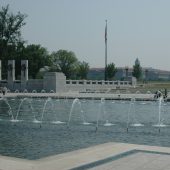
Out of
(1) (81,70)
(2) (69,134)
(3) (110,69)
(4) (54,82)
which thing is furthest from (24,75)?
(1) (81,70)

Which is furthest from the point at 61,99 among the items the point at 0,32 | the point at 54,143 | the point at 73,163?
the point at 0,32

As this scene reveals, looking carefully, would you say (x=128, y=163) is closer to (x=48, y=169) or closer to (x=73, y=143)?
(x=48, y=169)

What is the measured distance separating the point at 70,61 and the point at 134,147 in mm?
106861

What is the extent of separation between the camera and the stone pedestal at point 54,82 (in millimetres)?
57787

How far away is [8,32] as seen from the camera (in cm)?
7881

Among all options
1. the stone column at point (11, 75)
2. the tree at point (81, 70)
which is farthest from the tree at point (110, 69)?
the stone column at point (11, 75)

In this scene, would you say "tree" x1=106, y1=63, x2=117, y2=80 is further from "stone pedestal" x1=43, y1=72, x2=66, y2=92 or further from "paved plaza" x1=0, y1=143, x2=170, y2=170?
"paved plaza" x1=0, y1=143, x2=170, y2=170

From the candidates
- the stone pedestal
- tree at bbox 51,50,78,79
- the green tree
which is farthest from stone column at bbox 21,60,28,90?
tree at bbox 51,50,78,79

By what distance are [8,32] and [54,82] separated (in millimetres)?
24573

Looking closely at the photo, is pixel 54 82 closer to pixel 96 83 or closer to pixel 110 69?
pixel 96 83

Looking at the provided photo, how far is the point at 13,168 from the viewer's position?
353 inches

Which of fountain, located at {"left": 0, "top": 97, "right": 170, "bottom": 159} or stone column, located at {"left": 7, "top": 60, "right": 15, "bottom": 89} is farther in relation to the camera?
stone column, located at {"left": 7, "top": 60, "right": 15, "bottom": 89}

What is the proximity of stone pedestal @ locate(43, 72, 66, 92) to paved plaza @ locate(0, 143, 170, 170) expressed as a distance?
46.6 m

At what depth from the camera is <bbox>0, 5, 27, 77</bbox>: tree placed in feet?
257
